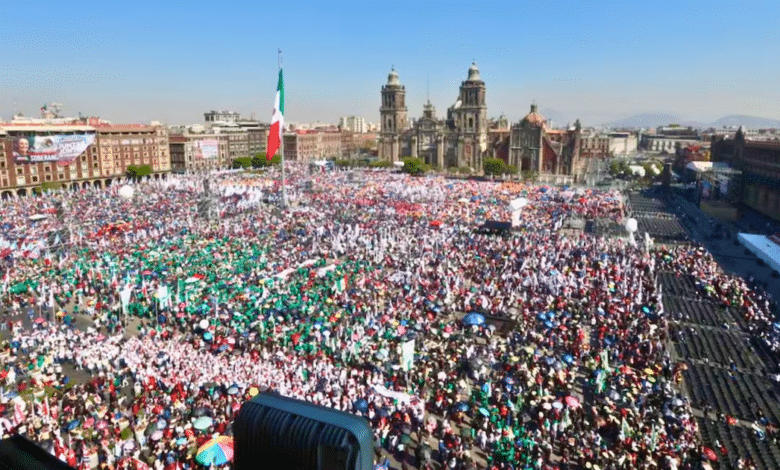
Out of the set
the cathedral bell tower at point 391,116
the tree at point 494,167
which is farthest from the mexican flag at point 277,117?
the cathedral bell tower at point 391,116

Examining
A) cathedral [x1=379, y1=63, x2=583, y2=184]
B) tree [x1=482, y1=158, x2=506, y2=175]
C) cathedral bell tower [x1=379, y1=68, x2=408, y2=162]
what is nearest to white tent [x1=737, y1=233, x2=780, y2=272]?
cathedral [x1=379, y1=63, x2=583, y2=184]

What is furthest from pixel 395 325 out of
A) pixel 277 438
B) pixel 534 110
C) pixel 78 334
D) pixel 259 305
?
pixel 534 110

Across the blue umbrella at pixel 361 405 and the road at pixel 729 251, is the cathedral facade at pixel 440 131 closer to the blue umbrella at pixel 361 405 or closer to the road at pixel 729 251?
the road at pixel 729 251

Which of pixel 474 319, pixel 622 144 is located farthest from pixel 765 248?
pixel 622 144

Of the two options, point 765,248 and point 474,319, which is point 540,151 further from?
point 474,319

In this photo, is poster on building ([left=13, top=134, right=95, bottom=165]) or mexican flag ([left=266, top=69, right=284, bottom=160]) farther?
poster on building ([left=13, top=134, right=95, bottom=165])

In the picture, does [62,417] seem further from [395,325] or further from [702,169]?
[702,169]

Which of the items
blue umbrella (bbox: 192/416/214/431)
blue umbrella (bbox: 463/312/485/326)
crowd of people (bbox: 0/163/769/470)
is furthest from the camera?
blue umbrella (bbox: 463/312/485/326)

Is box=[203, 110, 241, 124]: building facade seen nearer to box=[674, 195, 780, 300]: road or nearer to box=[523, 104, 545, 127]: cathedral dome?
box=[523, 104, 545, 127]: cathedral dome
